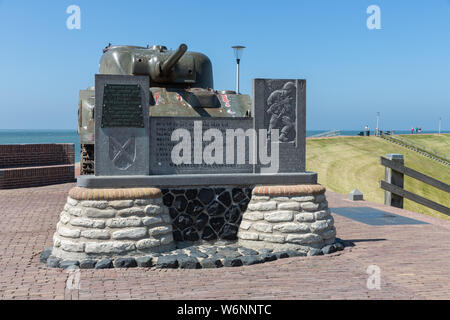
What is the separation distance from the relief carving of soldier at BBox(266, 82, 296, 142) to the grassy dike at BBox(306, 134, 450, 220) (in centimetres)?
1372

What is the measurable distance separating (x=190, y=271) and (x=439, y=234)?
4.93 meters

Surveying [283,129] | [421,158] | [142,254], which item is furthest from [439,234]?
[421,158]

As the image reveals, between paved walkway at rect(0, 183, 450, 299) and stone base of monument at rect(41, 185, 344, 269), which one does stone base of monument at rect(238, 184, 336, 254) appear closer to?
stone base of monument at rect(41, 185, 344, 269)

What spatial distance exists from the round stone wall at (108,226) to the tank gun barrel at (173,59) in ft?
14.0

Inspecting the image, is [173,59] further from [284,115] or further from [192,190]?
[192,190]

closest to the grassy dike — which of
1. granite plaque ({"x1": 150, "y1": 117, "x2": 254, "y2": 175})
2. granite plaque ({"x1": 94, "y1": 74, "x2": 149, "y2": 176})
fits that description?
granite plaque ({"x1": 150, "y1": 117, "x2": 254, "y2": 175})

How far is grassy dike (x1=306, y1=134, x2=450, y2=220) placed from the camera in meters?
22.0

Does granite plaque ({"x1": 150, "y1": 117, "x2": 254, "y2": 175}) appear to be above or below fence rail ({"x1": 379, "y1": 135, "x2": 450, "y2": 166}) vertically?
above

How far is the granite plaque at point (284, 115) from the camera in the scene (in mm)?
7664

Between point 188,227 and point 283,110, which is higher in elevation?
point 283,110

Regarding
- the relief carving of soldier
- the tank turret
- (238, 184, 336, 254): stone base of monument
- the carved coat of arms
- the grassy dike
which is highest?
the tank turret

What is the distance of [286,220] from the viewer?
23.7 feet

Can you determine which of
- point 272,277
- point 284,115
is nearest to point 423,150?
point 284,115

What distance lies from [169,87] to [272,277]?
22.0 feet
